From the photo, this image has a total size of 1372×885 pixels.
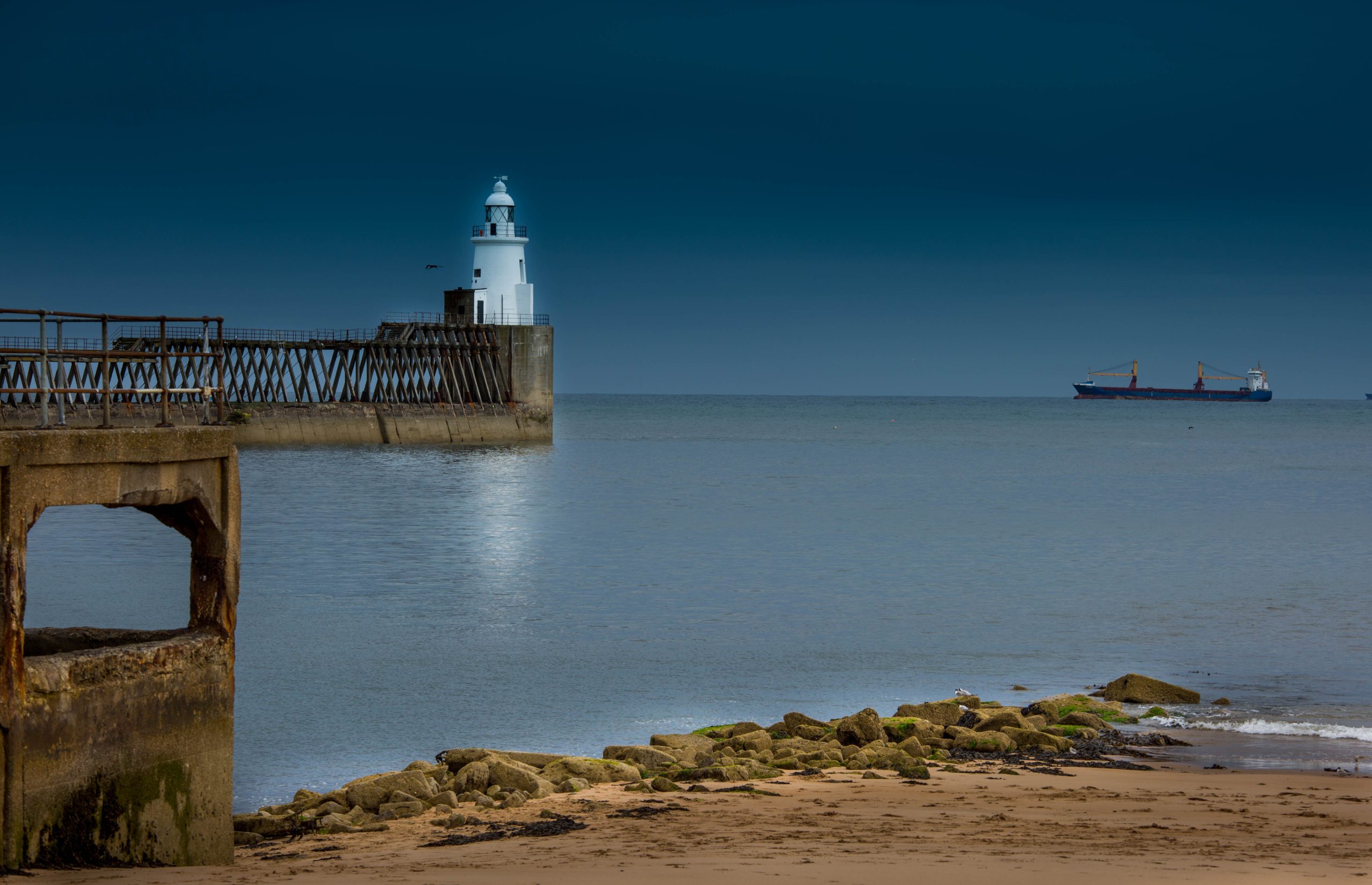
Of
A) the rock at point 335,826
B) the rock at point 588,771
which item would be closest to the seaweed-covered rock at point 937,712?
the rock at point 588,771

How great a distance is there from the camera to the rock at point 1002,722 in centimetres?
1405

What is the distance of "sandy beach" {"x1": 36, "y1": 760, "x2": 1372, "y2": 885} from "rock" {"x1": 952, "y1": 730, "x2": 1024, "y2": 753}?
0.83m

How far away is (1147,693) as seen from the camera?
16.4 metres

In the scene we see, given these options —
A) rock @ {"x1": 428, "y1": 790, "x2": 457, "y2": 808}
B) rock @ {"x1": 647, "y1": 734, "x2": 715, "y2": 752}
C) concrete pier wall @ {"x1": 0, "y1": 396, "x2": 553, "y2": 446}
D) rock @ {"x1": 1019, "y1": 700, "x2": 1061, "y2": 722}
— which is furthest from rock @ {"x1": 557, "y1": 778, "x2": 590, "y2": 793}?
concrete pier wall @ {"x1": 0, "y1": 396, "x2": 553, "y2": 446}

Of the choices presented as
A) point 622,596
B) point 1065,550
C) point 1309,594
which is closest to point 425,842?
point 622,596

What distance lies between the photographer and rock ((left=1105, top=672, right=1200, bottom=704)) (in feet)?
53.4

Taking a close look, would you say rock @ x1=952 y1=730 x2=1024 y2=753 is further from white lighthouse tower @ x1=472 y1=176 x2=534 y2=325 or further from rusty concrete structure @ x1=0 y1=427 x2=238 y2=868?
white lighthouse tower @ x1=472 y1=176 x2=534 y2=325

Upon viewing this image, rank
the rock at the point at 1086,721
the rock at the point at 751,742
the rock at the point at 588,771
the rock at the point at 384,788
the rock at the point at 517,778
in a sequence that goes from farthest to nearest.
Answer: the rock at the point at 1086,721 < the rock at the point at 751,742 < the rock at the point at 588,771 < the rock at the point at 517,778 < the rock at the point at 384,788

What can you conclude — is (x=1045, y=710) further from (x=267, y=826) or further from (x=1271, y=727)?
(x=267, y=826)

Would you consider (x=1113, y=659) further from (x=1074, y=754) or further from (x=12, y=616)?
(x=12, y=616)

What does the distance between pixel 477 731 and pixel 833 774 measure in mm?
4527

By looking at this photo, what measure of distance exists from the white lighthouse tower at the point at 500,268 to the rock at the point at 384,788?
2368 inches

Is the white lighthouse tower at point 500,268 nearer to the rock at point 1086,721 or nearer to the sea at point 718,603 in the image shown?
the sea at point 718,603

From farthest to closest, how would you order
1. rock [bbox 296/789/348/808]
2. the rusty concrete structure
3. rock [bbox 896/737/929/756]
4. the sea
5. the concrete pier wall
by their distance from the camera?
the concrete pier wall → the sea → rock [bbox 896/737/929/756] → rock [bbox 296/789/348/808] → the rusty concrete structure
